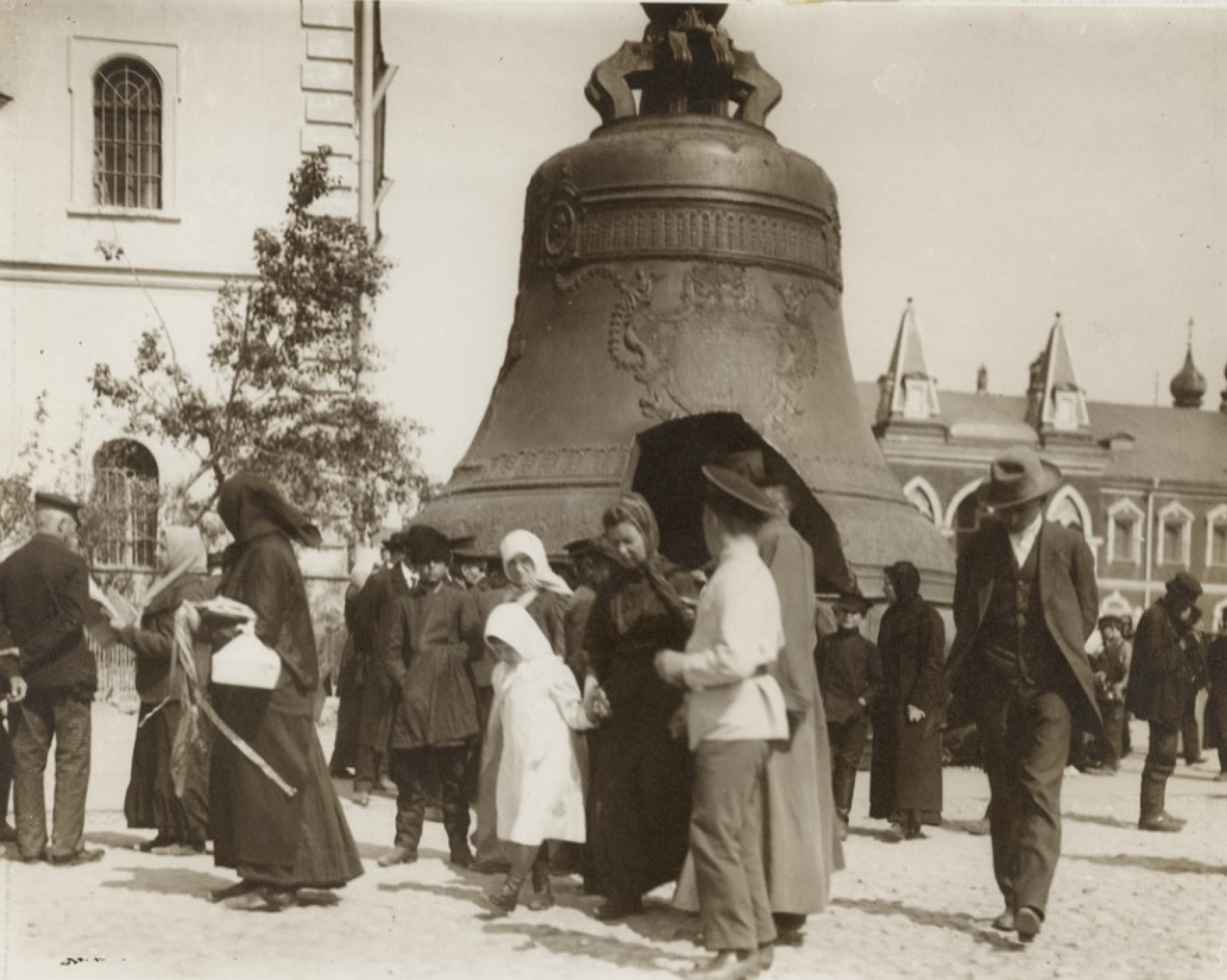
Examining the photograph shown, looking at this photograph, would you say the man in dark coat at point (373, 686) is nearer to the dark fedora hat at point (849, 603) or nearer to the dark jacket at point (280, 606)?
the dark fedora hat at point (849, 603)

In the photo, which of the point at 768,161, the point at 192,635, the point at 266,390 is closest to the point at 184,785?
the point at 192,635

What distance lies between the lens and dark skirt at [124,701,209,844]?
8391 millimetres

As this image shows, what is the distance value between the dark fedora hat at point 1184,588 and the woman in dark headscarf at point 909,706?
1.97m

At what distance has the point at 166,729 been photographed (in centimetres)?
863

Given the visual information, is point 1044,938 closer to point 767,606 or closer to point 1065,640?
point 1065,640

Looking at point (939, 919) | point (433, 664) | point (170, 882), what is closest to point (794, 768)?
point (939, 919)

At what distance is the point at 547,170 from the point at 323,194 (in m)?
7.19

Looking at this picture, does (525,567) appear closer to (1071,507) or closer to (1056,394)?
(1071,507)

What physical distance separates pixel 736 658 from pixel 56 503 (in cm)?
402

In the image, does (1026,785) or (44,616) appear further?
(44,616)

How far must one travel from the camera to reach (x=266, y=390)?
17328 millimetres

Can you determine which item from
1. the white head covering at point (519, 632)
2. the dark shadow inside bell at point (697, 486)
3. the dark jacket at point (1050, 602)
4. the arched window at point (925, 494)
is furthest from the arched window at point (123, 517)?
the arched window at point (925, 494)

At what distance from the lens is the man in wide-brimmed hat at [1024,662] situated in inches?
247

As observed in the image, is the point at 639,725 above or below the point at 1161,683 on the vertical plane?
above
